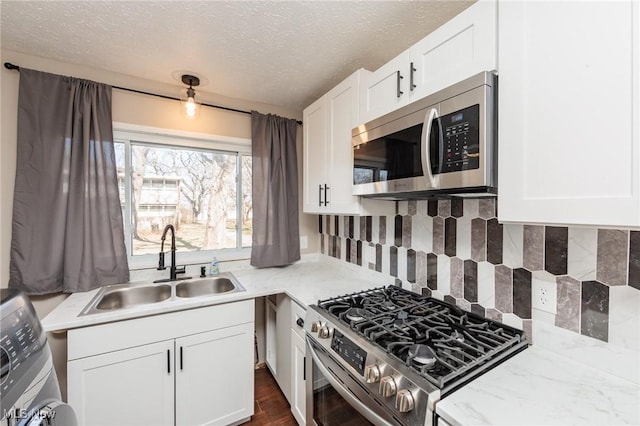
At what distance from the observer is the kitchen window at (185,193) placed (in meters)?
2.02

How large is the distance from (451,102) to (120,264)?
7.35 ft

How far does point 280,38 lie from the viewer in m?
1.51

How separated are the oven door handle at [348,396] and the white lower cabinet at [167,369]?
23.5 inches

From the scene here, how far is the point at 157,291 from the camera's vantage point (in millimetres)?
1925

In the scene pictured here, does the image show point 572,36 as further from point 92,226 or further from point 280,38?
point 92,226

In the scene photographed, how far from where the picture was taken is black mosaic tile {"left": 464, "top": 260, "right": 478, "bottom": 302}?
1.33m

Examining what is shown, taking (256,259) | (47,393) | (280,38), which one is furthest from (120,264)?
(280,38)

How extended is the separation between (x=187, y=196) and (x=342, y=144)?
4.56ft

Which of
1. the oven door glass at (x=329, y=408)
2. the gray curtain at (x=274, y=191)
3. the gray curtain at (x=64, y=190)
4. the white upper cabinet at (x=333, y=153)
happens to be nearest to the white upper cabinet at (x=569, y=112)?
the white upper cabinet at (x=333, y=153)


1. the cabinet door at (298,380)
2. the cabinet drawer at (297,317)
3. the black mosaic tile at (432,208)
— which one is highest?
the black mosaic tile at (432,208)

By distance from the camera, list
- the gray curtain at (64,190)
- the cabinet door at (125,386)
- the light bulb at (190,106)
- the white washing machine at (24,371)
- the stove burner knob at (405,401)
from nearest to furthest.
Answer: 1. the white washing machine at (24,371)
2. the stove burner knob at (405,401)
3. the cabinet door at (125,386)
4. the gray curtain at (64,190)
5. the light bulb at (190,106)

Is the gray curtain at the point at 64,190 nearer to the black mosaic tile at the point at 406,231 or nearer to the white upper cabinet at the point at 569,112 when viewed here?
the black mosaic tile at the point at 406,231

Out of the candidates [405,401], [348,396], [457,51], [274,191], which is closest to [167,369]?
[348,396]

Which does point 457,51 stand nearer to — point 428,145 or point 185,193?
point 428,145
